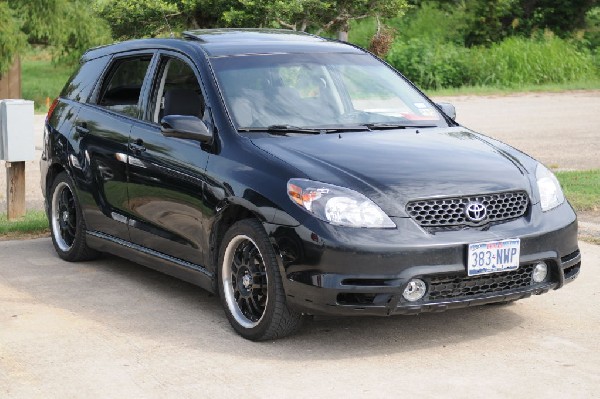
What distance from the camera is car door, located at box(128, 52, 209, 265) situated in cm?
721

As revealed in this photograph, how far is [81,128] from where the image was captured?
8.75 m

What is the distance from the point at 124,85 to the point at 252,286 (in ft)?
8.20

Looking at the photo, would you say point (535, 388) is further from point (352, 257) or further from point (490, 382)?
point (352, 257)

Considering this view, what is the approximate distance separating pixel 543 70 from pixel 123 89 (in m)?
28.7

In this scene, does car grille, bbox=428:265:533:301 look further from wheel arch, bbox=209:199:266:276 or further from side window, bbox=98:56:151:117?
side window, bbox=98:56:151:117

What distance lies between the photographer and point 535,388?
226 inches

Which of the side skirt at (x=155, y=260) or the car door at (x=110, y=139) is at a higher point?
the car door at (x=110, y=139)

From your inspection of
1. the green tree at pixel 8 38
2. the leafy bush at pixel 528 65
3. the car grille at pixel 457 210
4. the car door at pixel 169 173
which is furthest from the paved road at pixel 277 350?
the leafy bush at pixel 528 65

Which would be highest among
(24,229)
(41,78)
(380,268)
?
(380,268)

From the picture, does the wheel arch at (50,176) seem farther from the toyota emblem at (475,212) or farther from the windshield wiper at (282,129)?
the toyota emblem at (475,212)

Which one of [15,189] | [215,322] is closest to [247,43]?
[215,322]

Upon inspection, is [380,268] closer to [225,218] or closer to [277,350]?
[277,350]

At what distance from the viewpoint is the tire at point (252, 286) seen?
21.2ft

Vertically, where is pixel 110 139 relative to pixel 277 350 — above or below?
above
